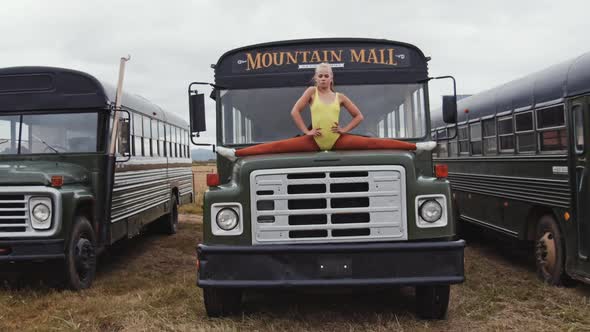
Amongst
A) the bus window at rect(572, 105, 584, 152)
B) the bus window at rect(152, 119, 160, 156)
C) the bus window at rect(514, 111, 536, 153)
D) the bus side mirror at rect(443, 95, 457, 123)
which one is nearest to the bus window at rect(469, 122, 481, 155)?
the bus window at rect(514, 111, 536, 153)

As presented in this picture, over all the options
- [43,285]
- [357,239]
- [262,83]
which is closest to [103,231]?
[43,285]

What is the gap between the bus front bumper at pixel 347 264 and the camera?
4.46 metres

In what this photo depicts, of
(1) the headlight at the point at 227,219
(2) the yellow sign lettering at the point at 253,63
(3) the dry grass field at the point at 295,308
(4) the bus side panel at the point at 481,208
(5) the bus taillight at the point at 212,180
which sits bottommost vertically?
(3) the dry grass field at the point at 295,308

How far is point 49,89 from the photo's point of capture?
7297 millimetres

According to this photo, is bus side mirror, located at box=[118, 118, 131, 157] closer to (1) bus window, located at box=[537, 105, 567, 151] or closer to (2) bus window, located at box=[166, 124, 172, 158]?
(2) bus window, located at box=[166, 124, 172, 158]

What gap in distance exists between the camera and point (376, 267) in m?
4.48

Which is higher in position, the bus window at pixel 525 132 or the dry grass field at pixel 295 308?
the bus window at pixel 525 132

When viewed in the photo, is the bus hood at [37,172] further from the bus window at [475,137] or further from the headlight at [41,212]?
the bus window at [475,137]

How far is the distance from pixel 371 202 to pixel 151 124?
6.62 m

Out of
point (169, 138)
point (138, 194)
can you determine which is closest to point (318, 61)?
point (138, 194)

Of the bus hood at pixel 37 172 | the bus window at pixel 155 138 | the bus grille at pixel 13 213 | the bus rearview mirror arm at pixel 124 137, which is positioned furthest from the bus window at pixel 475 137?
the bus grille at pixel 13 213

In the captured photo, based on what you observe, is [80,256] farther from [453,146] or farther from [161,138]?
[453,146]

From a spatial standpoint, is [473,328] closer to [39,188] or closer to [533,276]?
[533,276]

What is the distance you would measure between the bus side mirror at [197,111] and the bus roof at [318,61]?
0.77 ft
